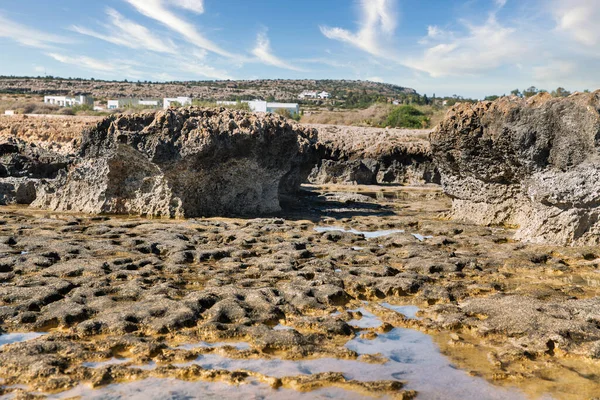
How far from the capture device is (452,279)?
1102 cm

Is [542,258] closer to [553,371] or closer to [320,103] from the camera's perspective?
[553,371]

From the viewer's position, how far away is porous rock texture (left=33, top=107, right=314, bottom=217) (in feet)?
60.6

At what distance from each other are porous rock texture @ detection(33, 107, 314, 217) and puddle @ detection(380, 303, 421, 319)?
1054 cm

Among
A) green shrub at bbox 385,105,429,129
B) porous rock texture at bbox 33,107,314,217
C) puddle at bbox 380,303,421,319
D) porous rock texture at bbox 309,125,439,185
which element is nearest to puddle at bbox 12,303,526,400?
puddle at bbox 380,303,421,319

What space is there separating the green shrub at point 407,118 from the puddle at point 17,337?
2680 inches

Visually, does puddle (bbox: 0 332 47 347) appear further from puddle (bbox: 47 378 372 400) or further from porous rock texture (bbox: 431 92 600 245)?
porous rock texture (bbox: 431 92 600 245)

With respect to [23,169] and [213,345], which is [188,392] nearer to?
[213,345]

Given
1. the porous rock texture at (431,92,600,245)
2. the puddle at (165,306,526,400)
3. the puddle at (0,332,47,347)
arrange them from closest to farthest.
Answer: the puddle at (165,306,526,400), the puddle at (0,332,47,347), the porous rock texture at (431,92,600,245)

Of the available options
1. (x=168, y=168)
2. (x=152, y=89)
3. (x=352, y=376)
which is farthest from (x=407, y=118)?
(x=152, y=89)

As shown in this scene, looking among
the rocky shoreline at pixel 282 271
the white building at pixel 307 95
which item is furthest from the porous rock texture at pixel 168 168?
the white building at pixel 307 95

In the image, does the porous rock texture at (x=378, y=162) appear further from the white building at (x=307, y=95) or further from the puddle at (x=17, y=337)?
the white building at (x=307, y=95)

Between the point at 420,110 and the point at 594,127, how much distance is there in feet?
236

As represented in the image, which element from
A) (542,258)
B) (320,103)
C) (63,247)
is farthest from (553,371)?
(320,103)

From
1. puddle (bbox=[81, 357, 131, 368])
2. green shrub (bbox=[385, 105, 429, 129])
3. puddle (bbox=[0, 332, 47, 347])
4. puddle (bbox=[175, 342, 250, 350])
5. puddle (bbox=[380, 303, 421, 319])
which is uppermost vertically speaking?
green shrub (bbox=[385, 105, 429, 129])
